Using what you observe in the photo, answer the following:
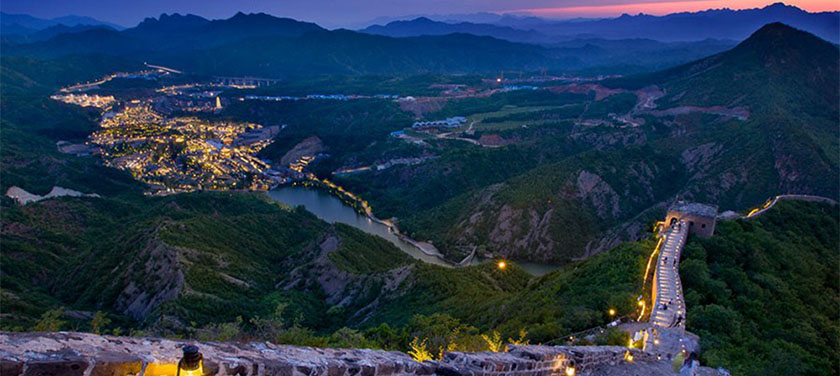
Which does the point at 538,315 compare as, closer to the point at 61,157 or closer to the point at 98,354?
the point at 98,354

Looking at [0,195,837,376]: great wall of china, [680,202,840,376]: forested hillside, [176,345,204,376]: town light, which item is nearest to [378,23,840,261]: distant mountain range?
[680,202,840,376]: forested hillside

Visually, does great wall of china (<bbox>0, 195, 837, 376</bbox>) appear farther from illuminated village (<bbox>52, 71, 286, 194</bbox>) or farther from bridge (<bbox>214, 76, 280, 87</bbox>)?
bridge (<bbox>214, 76, 280, 87</bbox>)

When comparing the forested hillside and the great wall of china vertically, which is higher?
the great wall of china

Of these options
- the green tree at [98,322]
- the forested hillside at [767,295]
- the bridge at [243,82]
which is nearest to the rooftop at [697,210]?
the forested hillside at [767,295]

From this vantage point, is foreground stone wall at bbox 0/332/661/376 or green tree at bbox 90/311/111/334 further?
green tree at bbox 90/311/111/334

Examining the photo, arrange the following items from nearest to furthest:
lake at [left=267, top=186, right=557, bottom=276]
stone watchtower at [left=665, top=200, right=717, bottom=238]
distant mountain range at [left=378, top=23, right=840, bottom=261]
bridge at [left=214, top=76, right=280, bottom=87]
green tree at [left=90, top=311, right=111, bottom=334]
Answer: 1. green tree at [left=90, top=311, right=111, bottom=334]
2. stone watchtower at [left=665, top=200, right=717, bottom=238]
3. distant mountain range at [left=378, top=23, right=840, bottom=261]
4. lake at [left=267, top=186, right=557, bottom=276]
5. bridge at [left=214, top=76, right=280, bottom=87]

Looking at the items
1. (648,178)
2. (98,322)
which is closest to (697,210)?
(98,322)

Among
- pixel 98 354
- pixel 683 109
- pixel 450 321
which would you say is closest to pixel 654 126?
pixel 683 109

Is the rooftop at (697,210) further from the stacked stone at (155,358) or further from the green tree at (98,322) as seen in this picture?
the green tree at (98,322)
